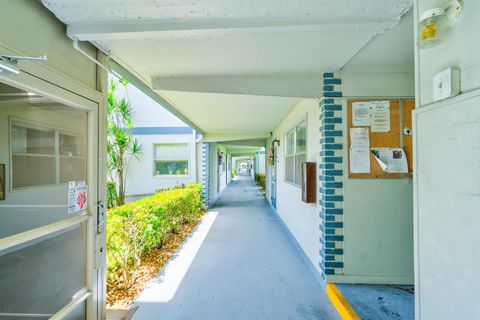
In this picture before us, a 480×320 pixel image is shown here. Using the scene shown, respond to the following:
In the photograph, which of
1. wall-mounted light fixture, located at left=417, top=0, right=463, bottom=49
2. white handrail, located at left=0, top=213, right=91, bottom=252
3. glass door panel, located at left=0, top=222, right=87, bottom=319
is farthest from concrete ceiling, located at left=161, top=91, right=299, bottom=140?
wall-mounted light fixture, located at left=417, top=0, right=463, bottom=49

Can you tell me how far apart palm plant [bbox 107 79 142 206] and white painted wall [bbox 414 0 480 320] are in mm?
7245

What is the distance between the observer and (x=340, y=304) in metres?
2.13

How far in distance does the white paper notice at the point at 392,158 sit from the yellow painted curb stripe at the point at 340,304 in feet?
4.87

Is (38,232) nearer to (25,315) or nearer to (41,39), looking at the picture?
(25,315)

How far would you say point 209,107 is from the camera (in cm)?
413

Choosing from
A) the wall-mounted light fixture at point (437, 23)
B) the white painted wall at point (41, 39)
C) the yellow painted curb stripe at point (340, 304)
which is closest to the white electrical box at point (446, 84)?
the wall-mounted light fixture at point (437, 23)

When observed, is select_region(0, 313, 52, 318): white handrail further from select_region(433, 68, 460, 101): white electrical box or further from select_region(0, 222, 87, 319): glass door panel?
select_region(433, 68, 460, 101): white electrical box

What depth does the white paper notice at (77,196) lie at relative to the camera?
5.42 ft

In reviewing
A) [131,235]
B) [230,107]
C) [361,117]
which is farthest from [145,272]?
[361,117]

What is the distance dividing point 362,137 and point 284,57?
4.26ft

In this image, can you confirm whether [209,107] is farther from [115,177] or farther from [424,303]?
[115,177]

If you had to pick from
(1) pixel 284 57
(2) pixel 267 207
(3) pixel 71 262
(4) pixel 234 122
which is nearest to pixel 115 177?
(4) pixel 234 122

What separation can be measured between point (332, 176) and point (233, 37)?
6.00 feet

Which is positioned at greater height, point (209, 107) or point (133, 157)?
point (209, 107)
